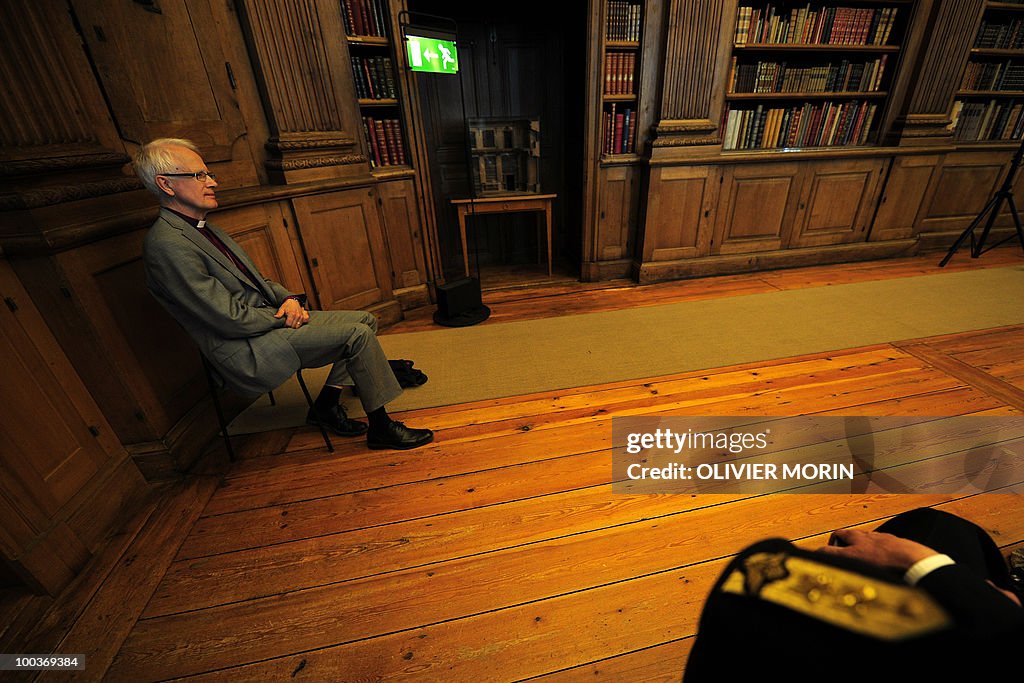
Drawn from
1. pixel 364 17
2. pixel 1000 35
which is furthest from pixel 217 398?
pixel 1000 35

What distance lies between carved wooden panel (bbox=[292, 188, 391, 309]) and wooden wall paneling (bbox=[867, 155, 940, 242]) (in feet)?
14.0

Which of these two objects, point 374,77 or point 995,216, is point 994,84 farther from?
point 374,77

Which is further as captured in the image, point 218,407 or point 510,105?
point 510,105

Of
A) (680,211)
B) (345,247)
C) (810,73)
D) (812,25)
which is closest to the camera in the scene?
(345,247)

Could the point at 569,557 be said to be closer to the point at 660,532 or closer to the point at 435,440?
the point at 660,532

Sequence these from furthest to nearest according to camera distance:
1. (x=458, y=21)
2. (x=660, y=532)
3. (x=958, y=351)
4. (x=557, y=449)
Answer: (x=458, y=21) → (x=958, y=351) → (x=557, y=449) → (x=660, y=532)

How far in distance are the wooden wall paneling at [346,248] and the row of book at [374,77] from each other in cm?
62

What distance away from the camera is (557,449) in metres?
1.78

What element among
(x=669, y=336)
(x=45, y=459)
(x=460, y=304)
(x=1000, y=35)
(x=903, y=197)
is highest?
(x=1000, y=35)

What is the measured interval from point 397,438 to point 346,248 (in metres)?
1.50

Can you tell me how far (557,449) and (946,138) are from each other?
14.7ft

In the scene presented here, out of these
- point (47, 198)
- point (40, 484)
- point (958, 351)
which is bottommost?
point (958, 351)

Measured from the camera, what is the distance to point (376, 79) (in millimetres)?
2762

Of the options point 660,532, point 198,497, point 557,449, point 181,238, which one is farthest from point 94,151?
point 660,532
